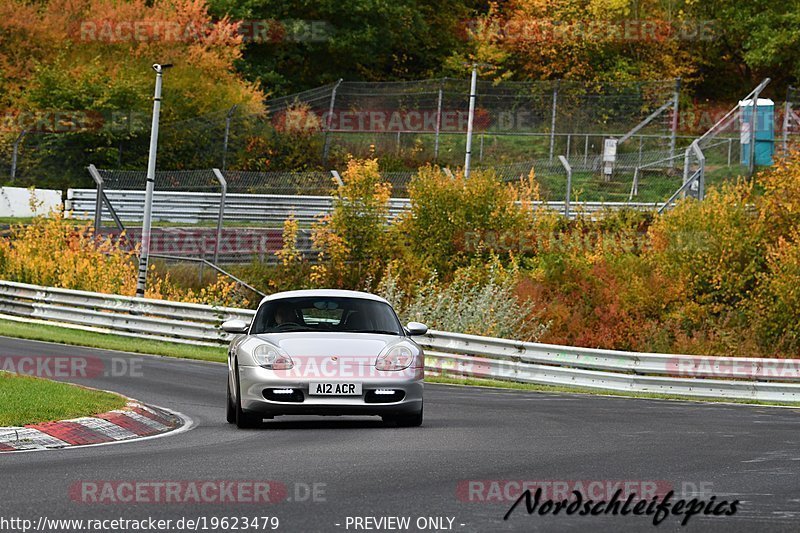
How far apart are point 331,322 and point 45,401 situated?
3219 millimetres

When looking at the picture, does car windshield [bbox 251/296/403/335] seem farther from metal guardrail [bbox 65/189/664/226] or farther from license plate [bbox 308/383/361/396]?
metal guardrail [bbox 65/189/664/226]

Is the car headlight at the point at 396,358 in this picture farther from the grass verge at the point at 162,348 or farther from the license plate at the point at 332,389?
the grass verge at the point at 162,348

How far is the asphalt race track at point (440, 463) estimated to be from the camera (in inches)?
356

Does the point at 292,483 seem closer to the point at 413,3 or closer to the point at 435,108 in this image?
the point at 435,108

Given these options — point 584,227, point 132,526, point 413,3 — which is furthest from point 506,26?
point 132,526

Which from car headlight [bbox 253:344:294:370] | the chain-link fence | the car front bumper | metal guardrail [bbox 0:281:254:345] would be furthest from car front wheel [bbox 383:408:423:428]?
the chain-link fence

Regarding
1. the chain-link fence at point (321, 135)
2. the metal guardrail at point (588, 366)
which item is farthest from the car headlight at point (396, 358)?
the chain-link fence at point (321, 135)

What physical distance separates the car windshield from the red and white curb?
57.7 inches

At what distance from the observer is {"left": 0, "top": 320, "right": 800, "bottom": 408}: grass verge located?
2377cm

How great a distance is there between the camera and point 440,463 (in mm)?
11805

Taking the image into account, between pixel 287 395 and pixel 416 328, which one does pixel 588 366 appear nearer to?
pixel 416 328

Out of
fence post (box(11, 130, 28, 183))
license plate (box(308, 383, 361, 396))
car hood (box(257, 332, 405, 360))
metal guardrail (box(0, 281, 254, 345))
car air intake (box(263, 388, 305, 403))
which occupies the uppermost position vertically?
fence post (box(11, 130, 28, 183))

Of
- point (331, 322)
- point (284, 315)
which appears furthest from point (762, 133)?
point (284, 315)

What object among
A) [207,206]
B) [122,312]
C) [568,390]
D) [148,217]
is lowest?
[568,390]
